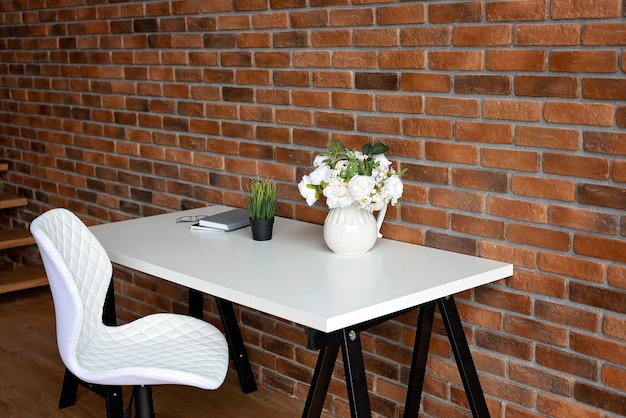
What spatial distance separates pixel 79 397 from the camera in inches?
127

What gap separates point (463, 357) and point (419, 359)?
181 mm

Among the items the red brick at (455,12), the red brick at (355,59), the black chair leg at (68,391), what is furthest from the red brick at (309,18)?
the black chair leg at (68,391)

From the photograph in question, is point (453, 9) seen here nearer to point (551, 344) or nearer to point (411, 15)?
point (411, 15)

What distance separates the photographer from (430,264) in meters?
2.33

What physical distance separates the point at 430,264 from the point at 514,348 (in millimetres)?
368

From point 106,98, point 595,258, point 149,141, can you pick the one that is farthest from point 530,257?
point 106,98

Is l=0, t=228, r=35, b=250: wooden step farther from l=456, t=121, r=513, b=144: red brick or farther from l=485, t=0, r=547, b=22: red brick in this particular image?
l=485, t=0, r=547, b=22: red brick

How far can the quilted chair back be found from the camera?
2.23 meters

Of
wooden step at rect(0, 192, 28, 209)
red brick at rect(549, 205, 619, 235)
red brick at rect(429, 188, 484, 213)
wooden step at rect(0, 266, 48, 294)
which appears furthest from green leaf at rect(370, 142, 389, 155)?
wooden step at rect(0, 192, 28, 209)

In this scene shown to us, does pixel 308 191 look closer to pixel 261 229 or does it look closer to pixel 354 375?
pixel 261 229

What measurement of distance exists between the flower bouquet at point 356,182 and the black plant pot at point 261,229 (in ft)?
0.77

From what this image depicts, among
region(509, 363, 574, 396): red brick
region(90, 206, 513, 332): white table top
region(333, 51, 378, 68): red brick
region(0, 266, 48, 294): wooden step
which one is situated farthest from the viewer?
region(0, 266, 48, 294): wooden step

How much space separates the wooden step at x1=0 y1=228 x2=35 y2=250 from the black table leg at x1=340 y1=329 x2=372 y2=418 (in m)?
2.94

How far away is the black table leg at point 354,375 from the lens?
1.99 meters
